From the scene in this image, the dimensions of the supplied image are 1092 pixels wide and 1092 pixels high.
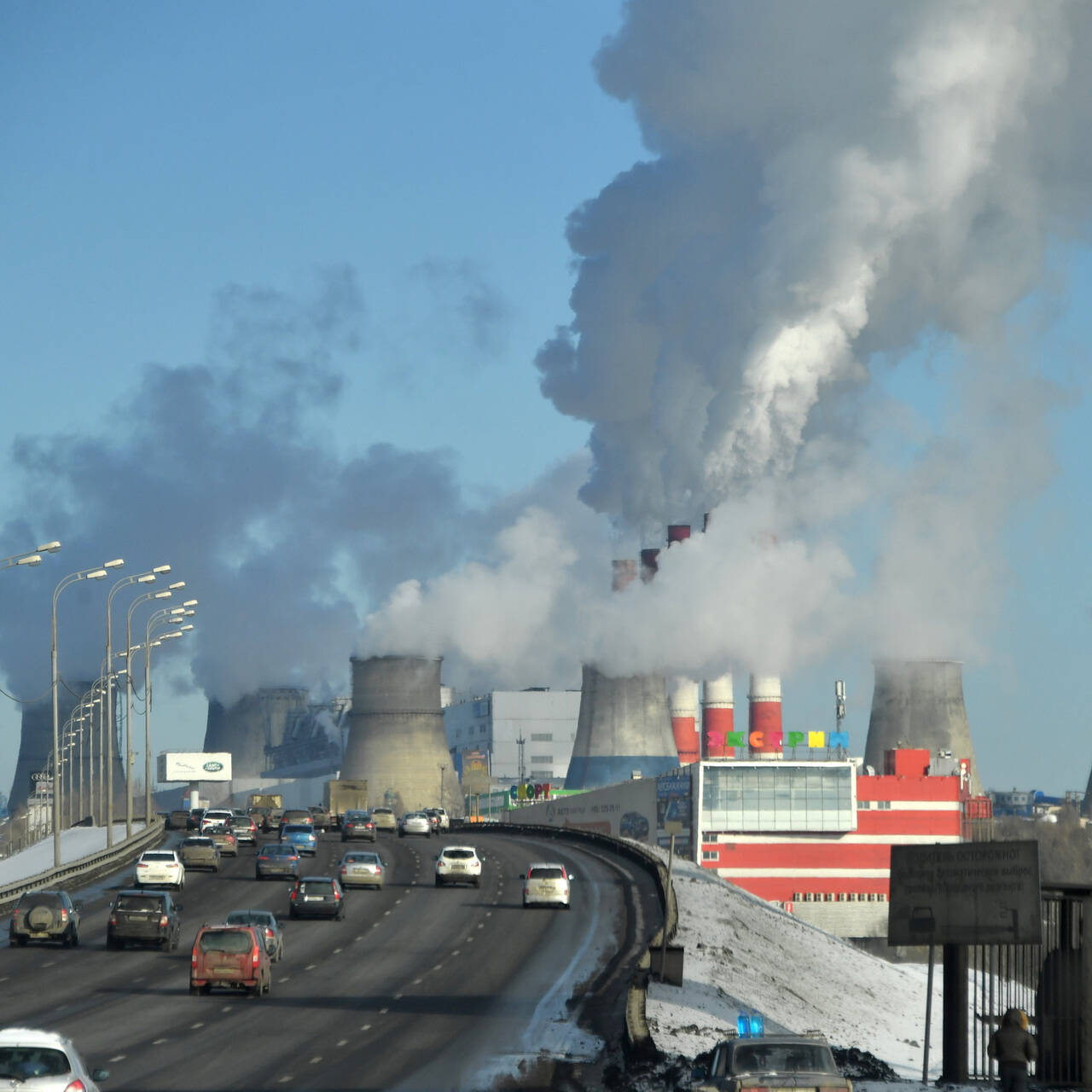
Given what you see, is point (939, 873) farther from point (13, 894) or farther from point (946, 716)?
point (946, 716)

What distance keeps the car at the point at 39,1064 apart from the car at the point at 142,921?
1191 inches

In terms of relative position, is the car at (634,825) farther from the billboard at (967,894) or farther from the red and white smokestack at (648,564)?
the billboard at (967,894)

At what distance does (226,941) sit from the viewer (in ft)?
136

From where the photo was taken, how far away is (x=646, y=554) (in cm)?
16612

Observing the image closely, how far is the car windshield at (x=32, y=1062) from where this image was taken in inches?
802

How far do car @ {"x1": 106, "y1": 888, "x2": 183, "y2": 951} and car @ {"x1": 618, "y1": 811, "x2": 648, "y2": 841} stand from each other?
110930 millimetres

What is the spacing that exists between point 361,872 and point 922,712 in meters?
108

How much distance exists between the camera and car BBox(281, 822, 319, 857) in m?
88.1

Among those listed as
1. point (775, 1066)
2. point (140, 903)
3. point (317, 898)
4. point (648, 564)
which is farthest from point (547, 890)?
point (648, 564)

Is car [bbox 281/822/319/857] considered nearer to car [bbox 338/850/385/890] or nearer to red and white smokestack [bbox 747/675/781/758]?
car [bbox 338/850/385/890]

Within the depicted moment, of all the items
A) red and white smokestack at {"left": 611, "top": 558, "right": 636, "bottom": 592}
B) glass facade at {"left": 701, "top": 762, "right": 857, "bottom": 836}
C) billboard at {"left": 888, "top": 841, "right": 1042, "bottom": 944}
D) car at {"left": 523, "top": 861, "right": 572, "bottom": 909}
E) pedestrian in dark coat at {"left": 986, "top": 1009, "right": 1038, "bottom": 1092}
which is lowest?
glass facade at {"left": 701, "top": 762, "right": 857, "bottom": 836}

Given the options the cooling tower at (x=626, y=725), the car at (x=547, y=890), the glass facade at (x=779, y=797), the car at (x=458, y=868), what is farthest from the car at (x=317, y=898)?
the cooling tower at (x=626, y=725)

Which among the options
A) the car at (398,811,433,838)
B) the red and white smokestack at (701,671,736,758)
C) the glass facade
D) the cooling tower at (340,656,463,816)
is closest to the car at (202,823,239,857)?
the car at (398,811,433,838)

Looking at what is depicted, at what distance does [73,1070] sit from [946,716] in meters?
156
